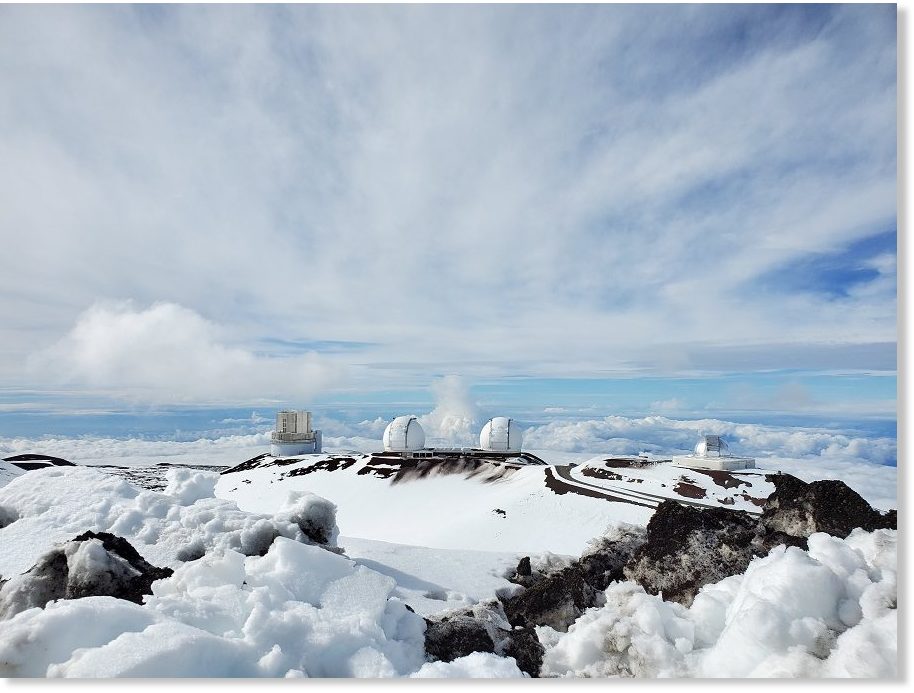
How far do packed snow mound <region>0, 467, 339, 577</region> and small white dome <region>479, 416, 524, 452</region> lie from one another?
37.6 metres

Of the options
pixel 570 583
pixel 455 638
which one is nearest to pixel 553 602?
pixel 570 583

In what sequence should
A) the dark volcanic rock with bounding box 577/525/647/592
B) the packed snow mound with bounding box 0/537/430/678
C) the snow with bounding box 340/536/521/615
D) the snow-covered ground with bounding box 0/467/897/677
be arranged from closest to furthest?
the packed snow mound with bounding box 0/537/430/678, the snow-covered ground with bounding box 0/467/897/677, the snow with bounding box 340/536/521/615, the dark volcanic rock with bounding box 577/525/647/592

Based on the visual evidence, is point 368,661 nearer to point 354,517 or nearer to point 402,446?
point 354,517

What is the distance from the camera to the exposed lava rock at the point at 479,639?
7066 mm

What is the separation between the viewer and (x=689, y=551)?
→ 32.2ft

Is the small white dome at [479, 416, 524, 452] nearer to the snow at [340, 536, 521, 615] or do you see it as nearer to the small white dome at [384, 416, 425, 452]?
the small white dome at [384, 416, 425, 452]

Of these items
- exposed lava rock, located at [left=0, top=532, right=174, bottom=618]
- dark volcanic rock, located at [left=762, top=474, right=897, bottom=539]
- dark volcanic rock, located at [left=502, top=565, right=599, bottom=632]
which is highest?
dark volcanic rock, located at [left=762, top=474, right=897, bottom=539]

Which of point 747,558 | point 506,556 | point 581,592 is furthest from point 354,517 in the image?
point 747,558

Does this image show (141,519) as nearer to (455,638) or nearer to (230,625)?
(230,625)

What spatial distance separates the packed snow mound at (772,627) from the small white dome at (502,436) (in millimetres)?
41713

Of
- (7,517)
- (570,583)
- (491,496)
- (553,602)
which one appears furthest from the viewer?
(491,496)

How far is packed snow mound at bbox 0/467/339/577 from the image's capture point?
9.99 metres

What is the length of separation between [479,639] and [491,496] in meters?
25.3

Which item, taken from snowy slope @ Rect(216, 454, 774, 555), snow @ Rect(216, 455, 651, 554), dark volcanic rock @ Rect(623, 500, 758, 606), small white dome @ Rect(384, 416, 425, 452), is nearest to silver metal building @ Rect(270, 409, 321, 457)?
snow @ Rect(216, 455, 651, 554)
